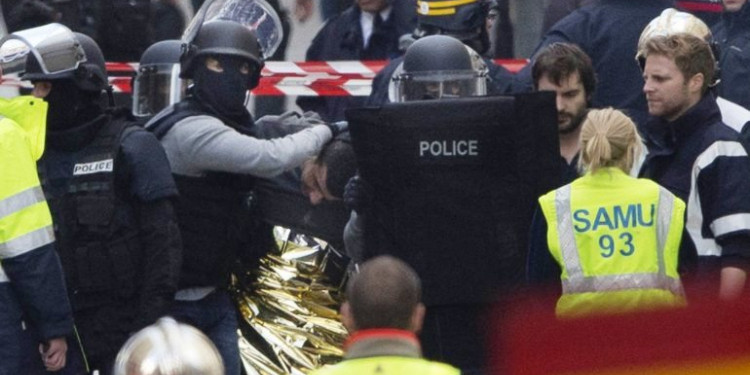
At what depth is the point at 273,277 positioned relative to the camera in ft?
24.9

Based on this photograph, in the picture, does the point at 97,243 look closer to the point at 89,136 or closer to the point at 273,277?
the point at 89,136

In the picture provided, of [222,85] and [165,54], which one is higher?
[222,85]

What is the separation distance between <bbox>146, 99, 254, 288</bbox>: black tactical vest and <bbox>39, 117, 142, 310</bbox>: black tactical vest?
1.27ft

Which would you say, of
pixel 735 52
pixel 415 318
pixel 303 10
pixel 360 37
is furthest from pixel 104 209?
pixel 303 10

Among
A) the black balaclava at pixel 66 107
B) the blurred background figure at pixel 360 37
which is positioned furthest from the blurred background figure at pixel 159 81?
the black balaclava at pixel 66 107

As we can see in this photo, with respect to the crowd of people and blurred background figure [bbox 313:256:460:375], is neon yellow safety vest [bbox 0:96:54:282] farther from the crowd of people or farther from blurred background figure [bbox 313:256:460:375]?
blurred background figure [bbox 313:256:460:375]

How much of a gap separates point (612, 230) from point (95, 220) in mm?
1869

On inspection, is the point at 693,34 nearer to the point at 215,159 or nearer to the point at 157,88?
the point at 215,159

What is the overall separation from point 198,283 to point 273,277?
34.3 inches

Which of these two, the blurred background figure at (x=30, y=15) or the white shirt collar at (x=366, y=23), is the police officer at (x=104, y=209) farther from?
the blurred background figure at (x=30, y=15)

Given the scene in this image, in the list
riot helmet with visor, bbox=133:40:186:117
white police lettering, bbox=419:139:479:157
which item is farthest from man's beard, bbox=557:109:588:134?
riot helmet with visor, bbox=133:40:186:117

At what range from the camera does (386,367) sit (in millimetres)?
3857

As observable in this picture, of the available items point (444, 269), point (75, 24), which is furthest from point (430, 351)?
point (75, 24)

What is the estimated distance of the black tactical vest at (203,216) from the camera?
6742 millimetres
